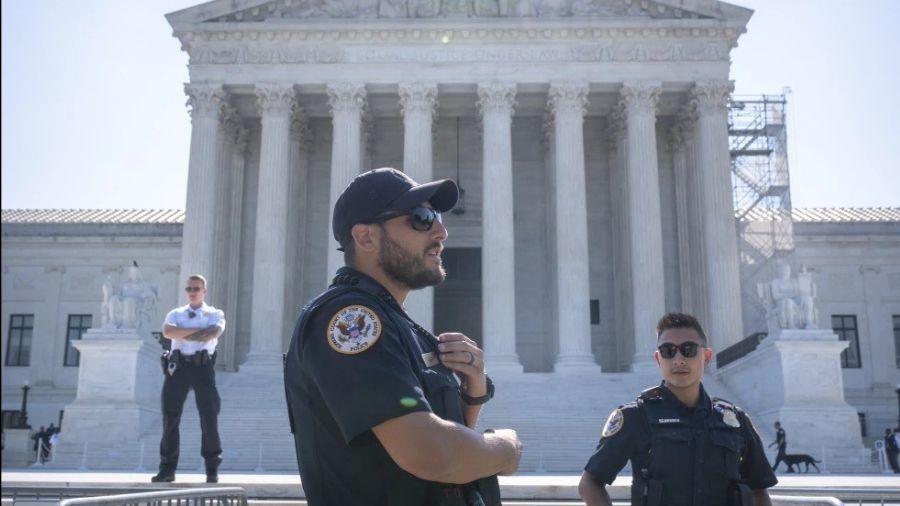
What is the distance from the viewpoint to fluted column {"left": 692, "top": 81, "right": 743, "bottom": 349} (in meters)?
36.3

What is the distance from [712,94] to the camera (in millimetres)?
37875

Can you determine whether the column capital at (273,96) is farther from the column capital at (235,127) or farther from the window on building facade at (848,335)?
the window on building facade at (848,335)

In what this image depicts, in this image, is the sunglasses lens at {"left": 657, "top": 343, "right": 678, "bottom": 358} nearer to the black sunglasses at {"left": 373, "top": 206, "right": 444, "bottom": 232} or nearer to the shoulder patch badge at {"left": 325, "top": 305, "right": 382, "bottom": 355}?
the black sunglasses at {"left": 373, "top": 206, "right": 444, "bottom": 232}

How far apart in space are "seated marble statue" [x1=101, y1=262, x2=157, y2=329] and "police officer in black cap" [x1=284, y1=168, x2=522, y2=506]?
27.4 m

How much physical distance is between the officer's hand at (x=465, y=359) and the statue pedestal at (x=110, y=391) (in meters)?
26.4

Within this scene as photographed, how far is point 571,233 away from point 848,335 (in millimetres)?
21752

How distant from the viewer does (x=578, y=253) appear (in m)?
36.7

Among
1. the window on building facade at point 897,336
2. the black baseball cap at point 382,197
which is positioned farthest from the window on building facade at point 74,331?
the black baseball cap at point 382,197

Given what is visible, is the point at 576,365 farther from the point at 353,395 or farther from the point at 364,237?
the point at 353,395

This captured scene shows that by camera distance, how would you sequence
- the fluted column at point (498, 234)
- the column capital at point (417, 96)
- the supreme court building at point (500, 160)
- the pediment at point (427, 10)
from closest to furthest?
the fluted column at point (498, 234), the supreme court building at point (500, 160), the column capital at point (417, 96), the pediment at point (427, 10)

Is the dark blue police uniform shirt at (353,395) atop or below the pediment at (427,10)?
below

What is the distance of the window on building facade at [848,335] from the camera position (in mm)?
49219

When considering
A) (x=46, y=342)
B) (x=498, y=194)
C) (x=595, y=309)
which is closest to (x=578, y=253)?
(x=498, y=194)

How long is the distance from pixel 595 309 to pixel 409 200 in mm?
40203
